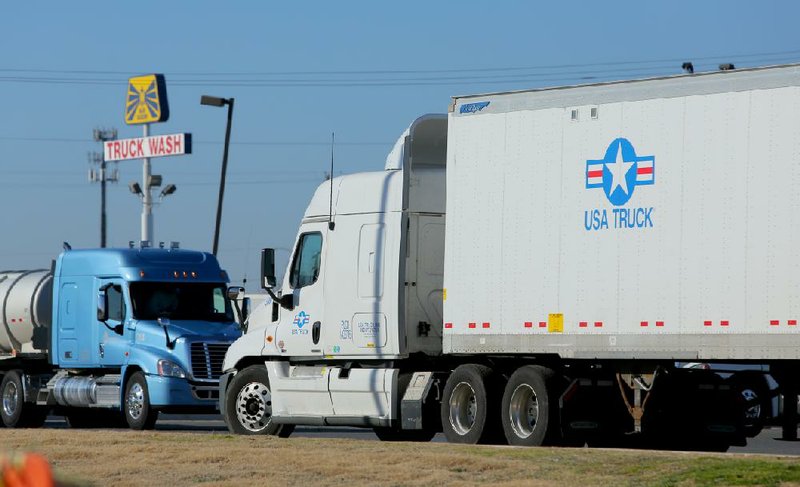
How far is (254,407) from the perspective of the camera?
2112cm

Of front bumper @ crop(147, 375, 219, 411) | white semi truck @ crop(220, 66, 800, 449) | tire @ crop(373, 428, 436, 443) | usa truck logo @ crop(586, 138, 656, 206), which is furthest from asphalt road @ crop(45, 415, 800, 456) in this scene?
usa truck logo @ crop(586, 138, 656, 206)

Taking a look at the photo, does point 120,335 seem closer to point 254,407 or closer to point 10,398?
point 10,398

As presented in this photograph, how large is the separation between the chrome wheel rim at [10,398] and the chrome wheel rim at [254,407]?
339 inches

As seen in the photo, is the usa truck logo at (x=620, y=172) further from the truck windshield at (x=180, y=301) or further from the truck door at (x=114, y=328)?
the truck door at (x=114, y=328)

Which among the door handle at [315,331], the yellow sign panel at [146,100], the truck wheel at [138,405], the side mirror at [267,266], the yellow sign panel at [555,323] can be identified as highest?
the yellow sign panel at [146,100]

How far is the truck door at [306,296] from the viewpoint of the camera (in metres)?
20.1

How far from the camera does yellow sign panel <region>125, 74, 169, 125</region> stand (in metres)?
74.4

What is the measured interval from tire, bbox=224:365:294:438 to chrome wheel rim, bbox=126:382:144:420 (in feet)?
13.6

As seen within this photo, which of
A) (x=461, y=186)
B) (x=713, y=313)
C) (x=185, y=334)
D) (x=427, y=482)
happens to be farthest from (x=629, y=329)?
(x=185, y=334)

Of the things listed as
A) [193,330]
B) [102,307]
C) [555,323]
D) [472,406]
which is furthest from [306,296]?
[102,307]

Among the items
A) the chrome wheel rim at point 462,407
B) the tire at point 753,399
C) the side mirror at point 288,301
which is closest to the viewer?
the tire at point 753,399

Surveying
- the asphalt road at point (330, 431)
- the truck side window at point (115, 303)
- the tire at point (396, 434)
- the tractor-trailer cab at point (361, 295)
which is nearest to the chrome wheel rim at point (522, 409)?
the tractor-trailer cab at point (361, 295)

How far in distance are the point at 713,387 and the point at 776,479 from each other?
463 cm

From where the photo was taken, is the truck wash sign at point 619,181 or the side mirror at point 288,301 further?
the side mirror at point 288,301
